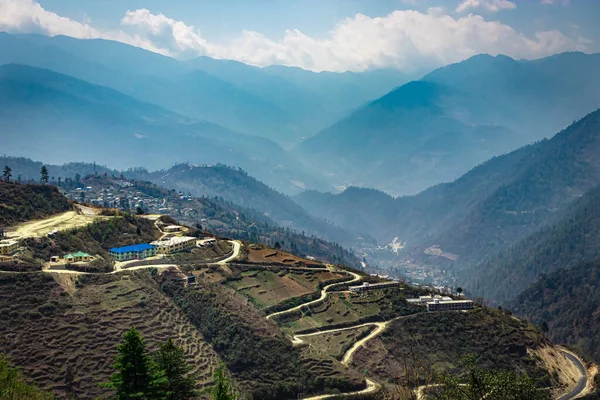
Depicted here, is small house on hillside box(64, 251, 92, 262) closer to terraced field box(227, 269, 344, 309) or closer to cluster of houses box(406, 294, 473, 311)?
terraced field box(227, 269, 344, 309)

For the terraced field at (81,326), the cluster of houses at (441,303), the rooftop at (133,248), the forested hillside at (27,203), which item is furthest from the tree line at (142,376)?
the forested hillside at (27,203)

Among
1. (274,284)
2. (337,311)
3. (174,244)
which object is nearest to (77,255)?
(174,244)

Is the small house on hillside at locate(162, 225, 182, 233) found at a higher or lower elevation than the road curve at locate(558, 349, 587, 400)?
higher

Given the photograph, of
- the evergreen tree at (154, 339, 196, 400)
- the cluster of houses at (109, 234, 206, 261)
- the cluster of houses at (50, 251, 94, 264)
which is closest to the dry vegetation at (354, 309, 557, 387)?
the cluster of houses at (109, 234, 206, 261)

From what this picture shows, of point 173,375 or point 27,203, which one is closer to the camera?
point 173,375

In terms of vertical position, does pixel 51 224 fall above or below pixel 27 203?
below

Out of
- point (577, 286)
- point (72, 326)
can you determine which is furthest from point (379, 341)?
point (577, 286)

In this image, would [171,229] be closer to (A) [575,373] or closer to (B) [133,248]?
(B) [133,248]
